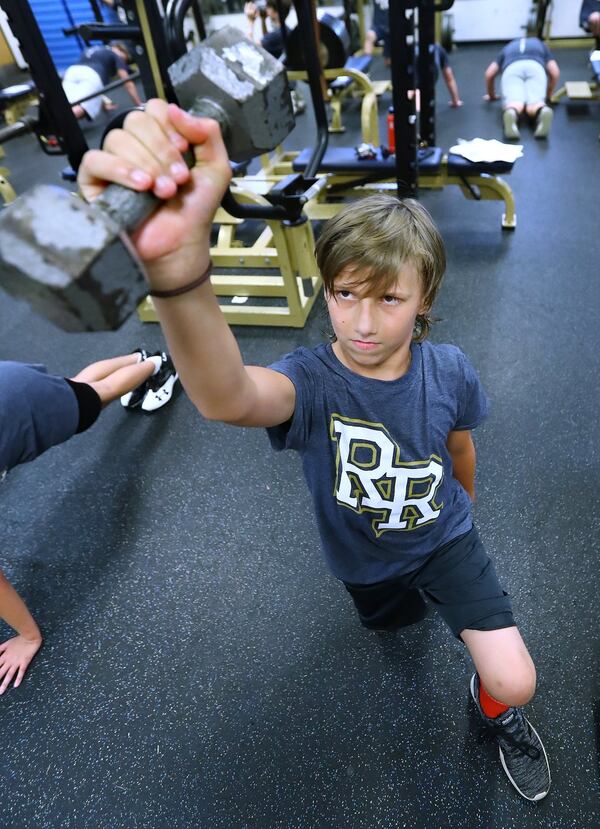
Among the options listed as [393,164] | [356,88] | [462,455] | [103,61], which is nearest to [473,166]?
[393,164]

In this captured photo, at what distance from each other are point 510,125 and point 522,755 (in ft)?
13.0

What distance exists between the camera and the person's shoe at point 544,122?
3707 mm

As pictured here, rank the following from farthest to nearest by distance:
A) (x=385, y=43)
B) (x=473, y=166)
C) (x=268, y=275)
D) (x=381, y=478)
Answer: (x=385, y=43), (x=268, y=275), (x=473, y=166), (x=381, y=478)

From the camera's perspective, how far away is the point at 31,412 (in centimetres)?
146

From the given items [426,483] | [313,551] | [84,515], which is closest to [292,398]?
[426,483]

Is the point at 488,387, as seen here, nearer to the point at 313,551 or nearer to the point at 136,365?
the point at 313,551

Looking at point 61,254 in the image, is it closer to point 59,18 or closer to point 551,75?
point 551,75

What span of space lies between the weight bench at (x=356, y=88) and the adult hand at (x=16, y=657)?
2.92m

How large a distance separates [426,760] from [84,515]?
1.26 m

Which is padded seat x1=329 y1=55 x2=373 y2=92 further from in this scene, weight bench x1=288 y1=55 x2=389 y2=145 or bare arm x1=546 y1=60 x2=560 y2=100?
bare arm x1=546 y1=60 x2=560 y2=100

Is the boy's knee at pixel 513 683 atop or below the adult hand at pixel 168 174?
below

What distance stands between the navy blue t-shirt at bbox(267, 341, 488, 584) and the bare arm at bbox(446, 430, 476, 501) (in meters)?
0.06

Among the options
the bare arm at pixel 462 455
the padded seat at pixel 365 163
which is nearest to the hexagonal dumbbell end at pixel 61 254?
the bare arm at pixel 462 455

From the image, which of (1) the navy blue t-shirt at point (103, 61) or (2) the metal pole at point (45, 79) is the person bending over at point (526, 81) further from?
(1) the navy blue t-shirt at point (103, 61)
